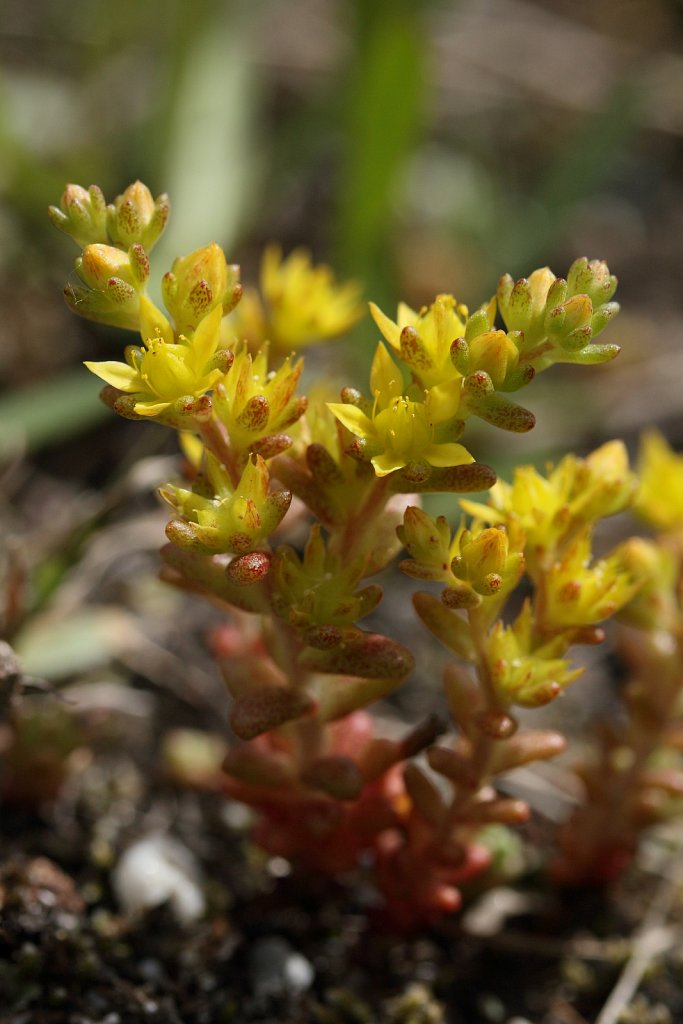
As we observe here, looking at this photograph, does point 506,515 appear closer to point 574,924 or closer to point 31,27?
point 574,924

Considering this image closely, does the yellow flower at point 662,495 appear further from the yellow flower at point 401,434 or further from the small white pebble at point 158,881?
the small white pebble at point 158,881

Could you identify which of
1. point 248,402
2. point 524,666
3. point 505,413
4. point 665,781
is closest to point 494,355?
point 505,413

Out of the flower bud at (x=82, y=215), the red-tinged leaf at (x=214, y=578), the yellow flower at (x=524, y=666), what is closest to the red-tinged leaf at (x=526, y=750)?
the yellow flower at (x=524, y=666)

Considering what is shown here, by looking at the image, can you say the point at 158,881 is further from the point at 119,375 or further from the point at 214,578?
the point at 119,375

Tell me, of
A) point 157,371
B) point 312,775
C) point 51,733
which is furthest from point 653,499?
point 51,733

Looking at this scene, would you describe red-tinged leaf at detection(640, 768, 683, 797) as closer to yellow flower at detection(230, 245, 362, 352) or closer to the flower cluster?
the flower cluster
